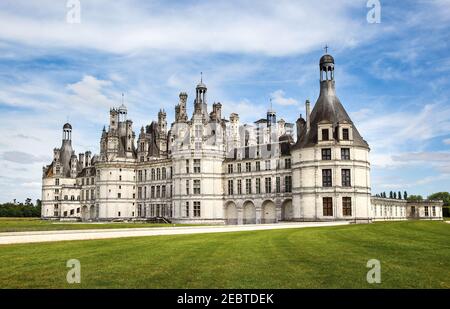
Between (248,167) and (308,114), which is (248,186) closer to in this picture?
(248,167)

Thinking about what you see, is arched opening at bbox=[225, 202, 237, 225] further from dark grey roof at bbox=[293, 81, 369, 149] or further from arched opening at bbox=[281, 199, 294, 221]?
dark grey roof at bbox=[293, 81, 369, 149]

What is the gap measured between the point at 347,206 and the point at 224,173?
2058 cm

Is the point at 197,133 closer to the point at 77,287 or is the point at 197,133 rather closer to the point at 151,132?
the point at 151,132

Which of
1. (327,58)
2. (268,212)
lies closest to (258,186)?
(268,212)

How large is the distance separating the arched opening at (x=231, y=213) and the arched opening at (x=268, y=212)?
17.0 feet

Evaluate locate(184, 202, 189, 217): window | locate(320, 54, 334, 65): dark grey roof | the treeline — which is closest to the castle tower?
locate(320, 54, 334, 65): dark grey roof

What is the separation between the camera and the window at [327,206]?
49.9 metres

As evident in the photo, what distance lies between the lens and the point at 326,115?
51.7m

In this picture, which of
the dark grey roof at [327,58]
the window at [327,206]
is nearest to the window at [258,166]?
the window at [327,206]

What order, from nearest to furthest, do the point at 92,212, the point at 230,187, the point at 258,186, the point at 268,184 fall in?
the point at 268,184, the point at 258,186, the point at 230,187, the point at 92,212

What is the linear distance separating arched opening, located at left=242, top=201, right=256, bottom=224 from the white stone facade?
136mm

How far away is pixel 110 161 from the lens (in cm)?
7681
